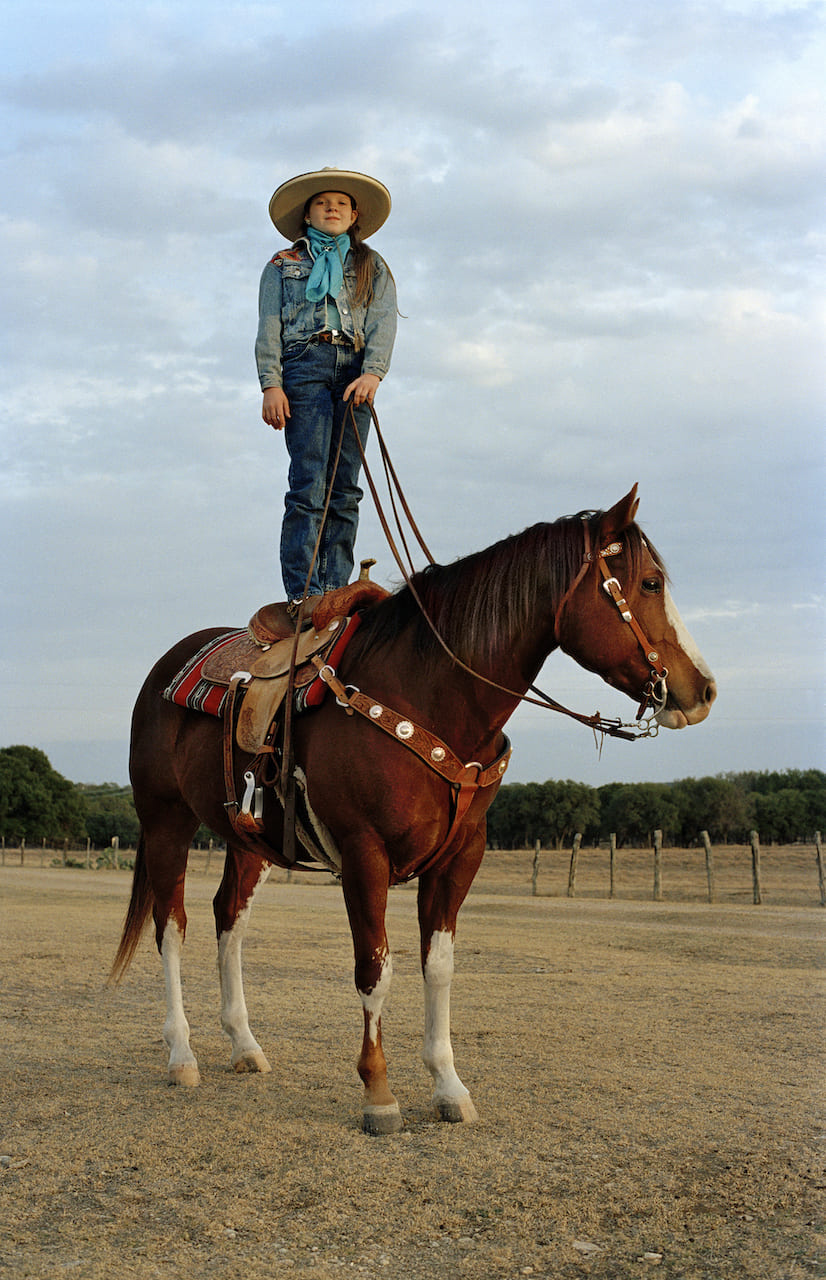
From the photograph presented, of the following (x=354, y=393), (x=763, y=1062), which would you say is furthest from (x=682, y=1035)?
(x=354, y=393)

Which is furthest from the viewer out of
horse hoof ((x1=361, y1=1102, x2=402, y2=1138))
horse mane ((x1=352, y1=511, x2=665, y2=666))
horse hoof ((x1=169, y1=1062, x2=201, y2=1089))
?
horse hoof ((x1=169, y1=1062, x2=201, y2=1089))

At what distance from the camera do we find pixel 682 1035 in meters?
6.07

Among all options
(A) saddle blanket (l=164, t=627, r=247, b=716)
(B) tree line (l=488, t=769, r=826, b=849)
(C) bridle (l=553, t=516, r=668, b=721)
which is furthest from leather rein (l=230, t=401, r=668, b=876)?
(B) tree line (l=488, t=769, r=826, b=849)

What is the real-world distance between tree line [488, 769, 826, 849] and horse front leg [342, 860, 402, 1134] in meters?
45.5

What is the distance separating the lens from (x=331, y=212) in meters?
5.49

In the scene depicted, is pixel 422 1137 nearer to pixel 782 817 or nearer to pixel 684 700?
pixel 684 700

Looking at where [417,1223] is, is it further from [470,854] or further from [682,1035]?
[682,1035]

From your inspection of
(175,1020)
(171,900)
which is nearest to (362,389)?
(171,900)

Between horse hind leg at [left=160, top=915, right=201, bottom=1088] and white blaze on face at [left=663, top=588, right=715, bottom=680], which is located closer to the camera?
white blaze on face at [left=663, top=588, right=715, bottom=680]

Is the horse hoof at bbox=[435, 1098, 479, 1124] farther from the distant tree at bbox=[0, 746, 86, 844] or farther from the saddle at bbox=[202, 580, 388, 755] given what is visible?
the distant tree at bbox=[0, 746, 86, 844]

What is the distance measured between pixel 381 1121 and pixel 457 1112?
1.18 feet

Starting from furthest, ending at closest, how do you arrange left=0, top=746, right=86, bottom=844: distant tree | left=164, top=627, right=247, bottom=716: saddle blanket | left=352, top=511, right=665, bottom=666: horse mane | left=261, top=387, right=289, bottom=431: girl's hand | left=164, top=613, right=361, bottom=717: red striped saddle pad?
left=0, top=746, right=86, bottom=844: distant tree → left=261, top=387, right=289, bottom=431: girl's hand → left=164, top=627, right=247, bottom=716: saddle blanket → left=164, top=613, right=361, bottom=717: red striped saddle pad → left=352, top=511, right=665, bottom=666: horse mane

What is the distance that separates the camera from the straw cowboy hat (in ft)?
17.8

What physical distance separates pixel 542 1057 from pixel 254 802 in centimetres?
219
